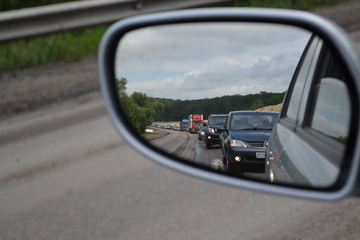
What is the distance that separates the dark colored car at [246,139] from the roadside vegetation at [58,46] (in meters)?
5.99

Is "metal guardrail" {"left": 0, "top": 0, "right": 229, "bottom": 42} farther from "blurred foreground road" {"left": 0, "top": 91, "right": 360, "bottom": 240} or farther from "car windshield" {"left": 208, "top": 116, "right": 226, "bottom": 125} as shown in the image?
"car windshield" {"left": 208, "top": 116, "right": 226, "bottom": 125}

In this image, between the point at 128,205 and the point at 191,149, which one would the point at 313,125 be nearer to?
the point at 191,149

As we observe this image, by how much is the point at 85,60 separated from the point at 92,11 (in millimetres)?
922

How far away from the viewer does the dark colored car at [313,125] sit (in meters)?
1.12

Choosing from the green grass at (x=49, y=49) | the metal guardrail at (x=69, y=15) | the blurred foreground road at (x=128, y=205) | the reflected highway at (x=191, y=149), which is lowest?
the blurred foreground road at (x=128, y=205)

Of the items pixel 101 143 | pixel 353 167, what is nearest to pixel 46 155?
pixel 101 143

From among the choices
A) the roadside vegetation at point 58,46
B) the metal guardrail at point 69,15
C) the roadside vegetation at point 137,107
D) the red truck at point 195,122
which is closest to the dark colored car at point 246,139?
the red truck at point 195,122

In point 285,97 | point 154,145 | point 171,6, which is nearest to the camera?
point 154,145

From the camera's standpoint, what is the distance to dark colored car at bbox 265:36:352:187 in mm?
1120

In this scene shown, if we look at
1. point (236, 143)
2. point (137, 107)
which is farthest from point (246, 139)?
point (137, 107)

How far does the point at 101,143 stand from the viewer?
15.9 ft

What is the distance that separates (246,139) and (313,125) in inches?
11.6

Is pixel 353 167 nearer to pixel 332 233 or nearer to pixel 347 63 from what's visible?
pixel 347 63

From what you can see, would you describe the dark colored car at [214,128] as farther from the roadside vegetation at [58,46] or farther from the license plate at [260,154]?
the roadside vegetation at [58,46]
